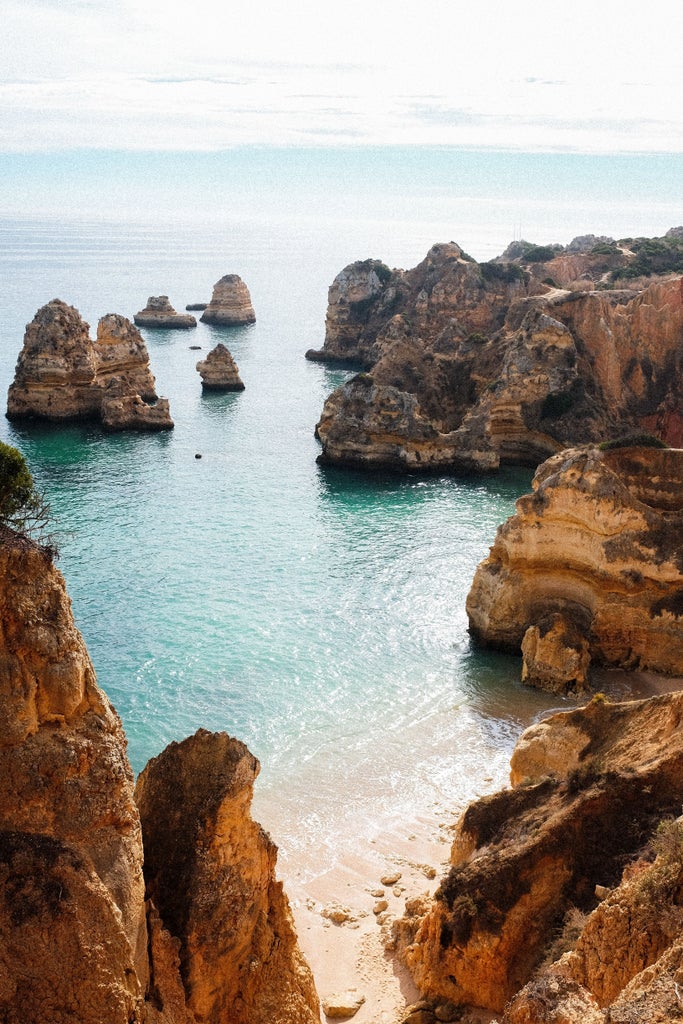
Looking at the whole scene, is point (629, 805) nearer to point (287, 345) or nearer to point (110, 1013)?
point (110, 1013)

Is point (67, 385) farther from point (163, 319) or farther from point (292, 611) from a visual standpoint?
point (163, 319)

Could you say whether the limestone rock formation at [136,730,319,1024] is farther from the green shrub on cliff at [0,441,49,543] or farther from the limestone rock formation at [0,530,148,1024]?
the green shrub on cliff at [0,441,49,543]

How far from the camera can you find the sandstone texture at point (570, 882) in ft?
39.5

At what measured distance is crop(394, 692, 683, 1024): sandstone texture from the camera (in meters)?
12.0

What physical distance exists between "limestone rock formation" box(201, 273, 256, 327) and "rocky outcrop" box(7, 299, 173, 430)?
175ft

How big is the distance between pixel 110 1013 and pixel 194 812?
3.02 meters

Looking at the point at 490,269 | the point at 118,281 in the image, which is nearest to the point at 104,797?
the point at 490,269

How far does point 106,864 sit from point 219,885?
189 centimetres

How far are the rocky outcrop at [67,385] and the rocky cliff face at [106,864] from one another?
5214cm

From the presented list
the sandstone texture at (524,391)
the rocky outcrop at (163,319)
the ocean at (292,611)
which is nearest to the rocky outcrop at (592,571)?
the ocean at (292,611)

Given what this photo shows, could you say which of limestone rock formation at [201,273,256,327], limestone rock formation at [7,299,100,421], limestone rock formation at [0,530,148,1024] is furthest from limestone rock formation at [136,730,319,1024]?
limestone rock formation at [201,273,256,327]

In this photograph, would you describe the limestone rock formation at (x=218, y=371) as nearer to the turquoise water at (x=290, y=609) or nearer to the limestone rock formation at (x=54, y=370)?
the turquoise water at (x=290, y=609)

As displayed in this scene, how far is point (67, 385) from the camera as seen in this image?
63.9 metres

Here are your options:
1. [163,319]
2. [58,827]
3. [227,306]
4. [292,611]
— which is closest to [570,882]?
[58,827]
